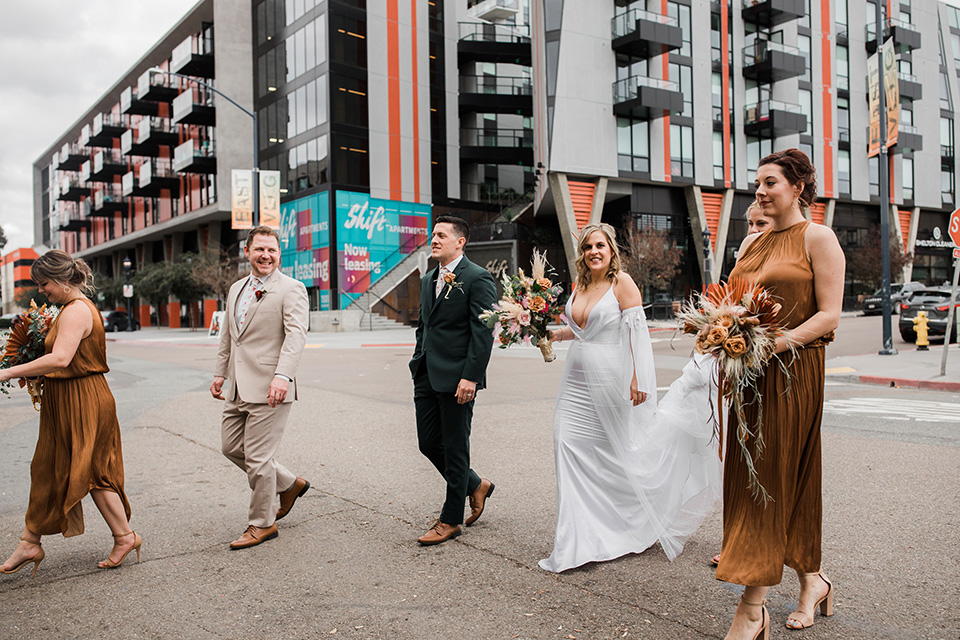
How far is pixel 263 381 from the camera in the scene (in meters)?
4.51

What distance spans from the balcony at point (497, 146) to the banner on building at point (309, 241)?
35.8ft

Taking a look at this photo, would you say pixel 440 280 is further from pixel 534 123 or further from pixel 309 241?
pixel 309 241

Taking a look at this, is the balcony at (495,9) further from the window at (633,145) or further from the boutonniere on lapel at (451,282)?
the boutonniere on lapel at (451,282)

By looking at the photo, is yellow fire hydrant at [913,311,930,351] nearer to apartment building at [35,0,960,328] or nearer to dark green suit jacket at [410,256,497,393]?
dark green suit jacket at [410,256,497,393]

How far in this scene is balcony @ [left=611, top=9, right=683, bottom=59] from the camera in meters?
34.8

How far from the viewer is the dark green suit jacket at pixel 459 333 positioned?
442 cm

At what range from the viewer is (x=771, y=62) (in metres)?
39.8

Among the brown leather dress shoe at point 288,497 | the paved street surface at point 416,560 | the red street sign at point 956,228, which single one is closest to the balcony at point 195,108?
the paved street surface at point 416,560

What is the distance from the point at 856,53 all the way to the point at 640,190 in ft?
64.3

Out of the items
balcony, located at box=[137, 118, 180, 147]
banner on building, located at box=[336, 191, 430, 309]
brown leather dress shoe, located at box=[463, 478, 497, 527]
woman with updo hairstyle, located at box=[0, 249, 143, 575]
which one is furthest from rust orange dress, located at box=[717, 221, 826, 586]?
balcony, located at box=[137, 118, 180, 147]

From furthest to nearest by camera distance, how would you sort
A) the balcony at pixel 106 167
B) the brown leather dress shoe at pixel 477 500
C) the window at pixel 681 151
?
the balcony at pixel 106 167 < the window at pixel 681 151 < the brown leather dress shoe at pixel 477 500

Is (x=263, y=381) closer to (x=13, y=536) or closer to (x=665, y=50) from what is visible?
(x=13, y=536)

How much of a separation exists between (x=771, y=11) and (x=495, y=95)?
55.8 ft

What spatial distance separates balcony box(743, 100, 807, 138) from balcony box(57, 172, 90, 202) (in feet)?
208
